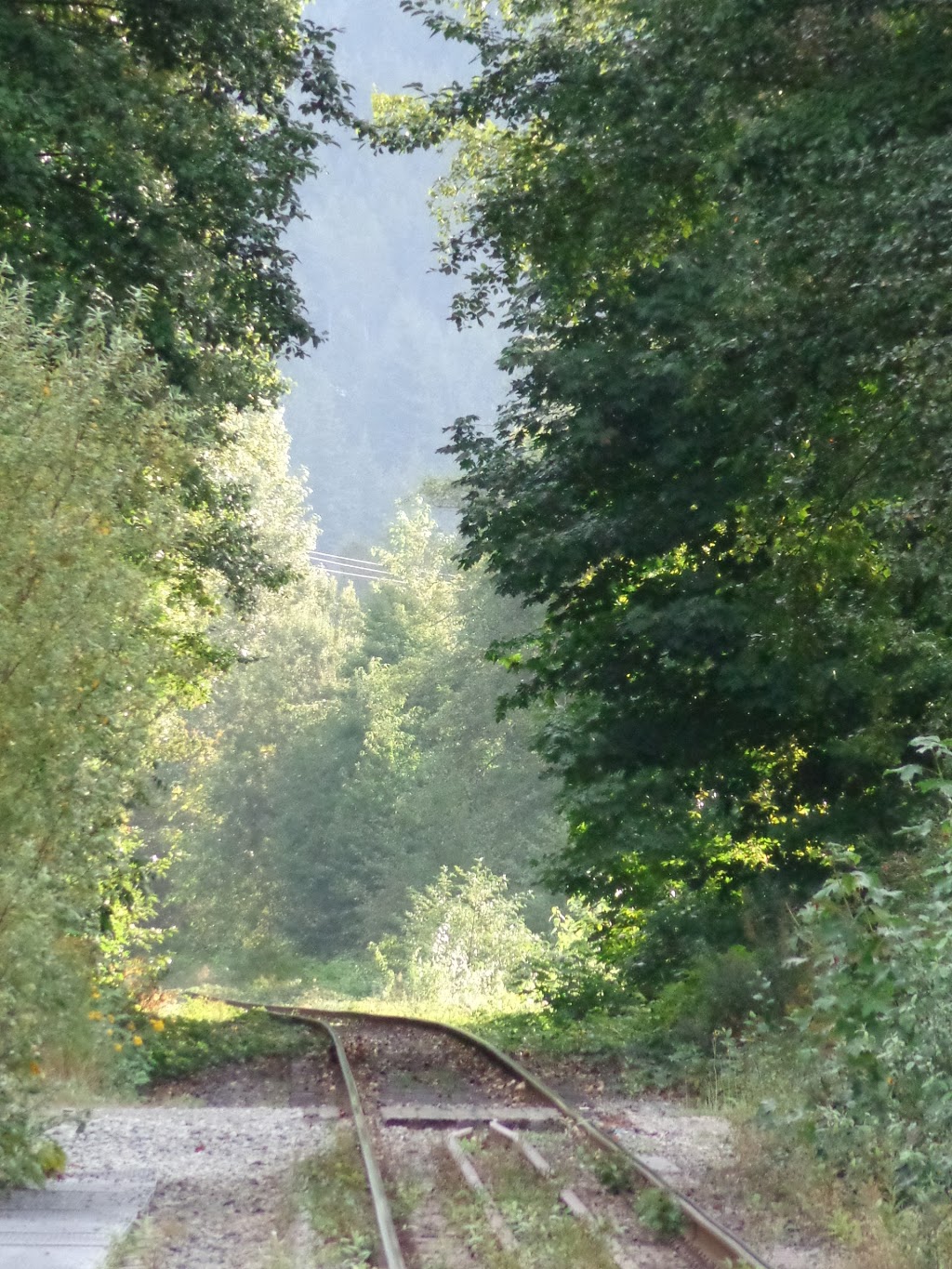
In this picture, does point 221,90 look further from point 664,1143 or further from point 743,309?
point 664,1143

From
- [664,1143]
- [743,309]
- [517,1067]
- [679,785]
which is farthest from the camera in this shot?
[679,785]

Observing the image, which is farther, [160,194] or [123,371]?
[160,194]

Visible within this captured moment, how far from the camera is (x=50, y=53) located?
1264 centimetres

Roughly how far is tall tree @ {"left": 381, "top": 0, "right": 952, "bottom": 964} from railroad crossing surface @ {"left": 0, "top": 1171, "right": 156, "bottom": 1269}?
6.81 meters

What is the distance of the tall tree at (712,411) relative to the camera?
1056cm

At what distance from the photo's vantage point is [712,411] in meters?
15.3

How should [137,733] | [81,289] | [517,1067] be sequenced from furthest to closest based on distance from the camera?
[517,1067] → [81,289] → [137,733]

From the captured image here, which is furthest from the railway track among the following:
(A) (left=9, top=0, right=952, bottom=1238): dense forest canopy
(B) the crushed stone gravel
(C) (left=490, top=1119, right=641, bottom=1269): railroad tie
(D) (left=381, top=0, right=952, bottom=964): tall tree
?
(D) (left=381, top=0, right=952, bottom=964): tall tree

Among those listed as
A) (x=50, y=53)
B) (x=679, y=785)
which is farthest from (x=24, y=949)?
(x=679, y=785)

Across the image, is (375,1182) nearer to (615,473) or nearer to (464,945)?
(615,473)

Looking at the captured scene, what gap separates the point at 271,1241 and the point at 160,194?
10.5m

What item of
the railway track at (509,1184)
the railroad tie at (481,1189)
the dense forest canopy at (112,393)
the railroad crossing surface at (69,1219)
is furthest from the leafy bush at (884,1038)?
the dense forest canopy at (112,393)

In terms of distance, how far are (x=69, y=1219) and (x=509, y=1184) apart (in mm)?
2601

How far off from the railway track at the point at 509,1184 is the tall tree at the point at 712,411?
14.4ft
